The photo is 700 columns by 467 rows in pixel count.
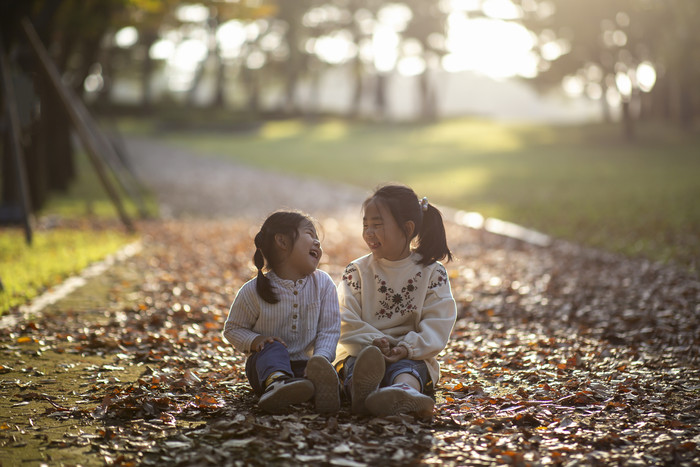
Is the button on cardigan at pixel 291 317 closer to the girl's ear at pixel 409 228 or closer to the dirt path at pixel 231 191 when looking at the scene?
the girl's ear at pixel 409 228

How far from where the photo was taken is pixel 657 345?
20.0 ft

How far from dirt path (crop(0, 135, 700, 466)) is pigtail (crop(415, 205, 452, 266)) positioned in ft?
2.98

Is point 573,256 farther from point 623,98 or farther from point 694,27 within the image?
point 623,98

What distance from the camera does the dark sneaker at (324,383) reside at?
409 centimetres

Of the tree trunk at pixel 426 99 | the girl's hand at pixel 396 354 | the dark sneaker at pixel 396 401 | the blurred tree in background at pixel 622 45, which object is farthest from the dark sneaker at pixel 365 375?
the tree trunk at pixel 426 99

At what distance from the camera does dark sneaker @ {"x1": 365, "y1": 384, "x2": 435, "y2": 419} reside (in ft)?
13.2

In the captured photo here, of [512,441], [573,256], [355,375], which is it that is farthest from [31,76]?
[512,441]

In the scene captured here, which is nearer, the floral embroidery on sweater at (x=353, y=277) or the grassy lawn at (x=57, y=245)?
the floral embroidery on sweater at (x=353, y=277)

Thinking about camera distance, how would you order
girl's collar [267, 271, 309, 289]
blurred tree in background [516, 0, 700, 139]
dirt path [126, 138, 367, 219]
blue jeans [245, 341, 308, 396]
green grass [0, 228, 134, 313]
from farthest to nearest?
blurred tree in background [516, 0, 700, 139] → dirt path [126, 138, 367, 219] → green grass [0, 228, 134, 313] → girl's collar [267, 271, 309, 289] → blue jeans [245, 341, 308, 396]

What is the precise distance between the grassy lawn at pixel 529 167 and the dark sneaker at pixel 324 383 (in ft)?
24.5

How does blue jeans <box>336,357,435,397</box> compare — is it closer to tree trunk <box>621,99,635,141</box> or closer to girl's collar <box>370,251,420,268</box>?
girl's collar <box>370,251,420,268</box>

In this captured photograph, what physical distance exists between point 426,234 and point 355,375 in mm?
1053

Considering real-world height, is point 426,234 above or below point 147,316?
above

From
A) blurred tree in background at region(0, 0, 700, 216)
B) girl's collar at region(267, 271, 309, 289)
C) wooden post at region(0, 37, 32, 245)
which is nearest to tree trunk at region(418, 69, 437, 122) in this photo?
blurred tree in background at region(0, 0, 700, 216)
